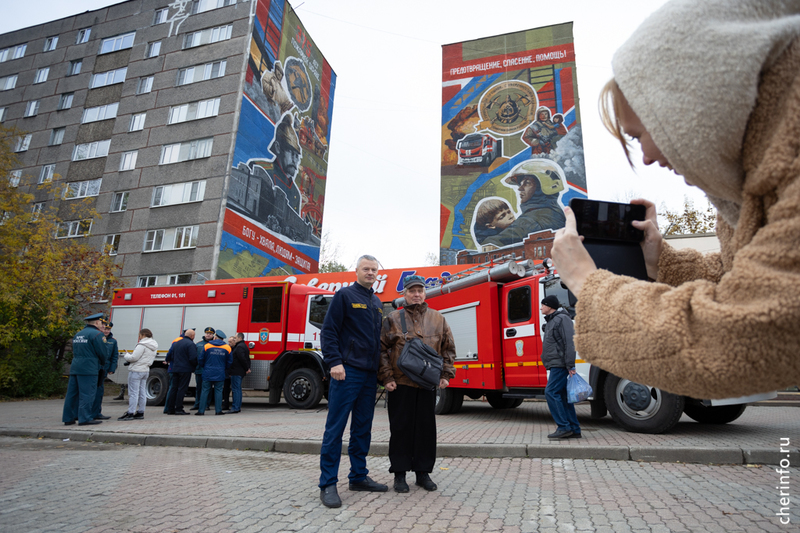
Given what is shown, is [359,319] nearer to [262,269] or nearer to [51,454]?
[51,454]

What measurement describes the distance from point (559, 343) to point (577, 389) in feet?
2.30

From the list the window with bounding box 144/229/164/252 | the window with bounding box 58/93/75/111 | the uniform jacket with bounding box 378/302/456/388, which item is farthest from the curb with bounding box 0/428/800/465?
the window with bounding box 58/93/75/111

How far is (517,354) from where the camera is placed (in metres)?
8.84

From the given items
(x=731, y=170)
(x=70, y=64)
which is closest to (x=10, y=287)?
(x=731, y=170)

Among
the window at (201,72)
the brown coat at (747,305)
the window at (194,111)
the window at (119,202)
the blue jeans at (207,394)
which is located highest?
the window at (201,72)

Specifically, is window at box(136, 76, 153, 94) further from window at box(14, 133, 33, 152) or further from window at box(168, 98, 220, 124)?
window at box(14, 133, 33, 152)

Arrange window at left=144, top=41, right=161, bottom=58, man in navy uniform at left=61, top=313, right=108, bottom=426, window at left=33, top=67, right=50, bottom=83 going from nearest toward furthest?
1. man in navy uniform at left=61, top=313, right=108, bottom=426
2. window at left=144, top=41, right=161, bottom=58
3. window at left=33, top=67, right=50, bottom=83

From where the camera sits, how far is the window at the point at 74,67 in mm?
32875

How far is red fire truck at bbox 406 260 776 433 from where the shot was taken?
7.00m

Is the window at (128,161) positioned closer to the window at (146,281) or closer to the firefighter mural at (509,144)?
the window at (146,281)

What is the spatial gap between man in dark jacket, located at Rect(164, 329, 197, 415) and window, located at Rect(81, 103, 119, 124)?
82.4 feet

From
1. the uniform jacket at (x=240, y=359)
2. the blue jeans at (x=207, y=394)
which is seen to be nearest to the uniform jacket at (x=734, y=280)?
the blue jeans at (x=207, y=394)

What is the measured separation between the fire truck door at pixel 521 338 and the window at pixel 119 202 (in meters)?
25.8

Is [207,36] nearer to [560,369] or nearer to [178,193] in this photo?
[178,193]
